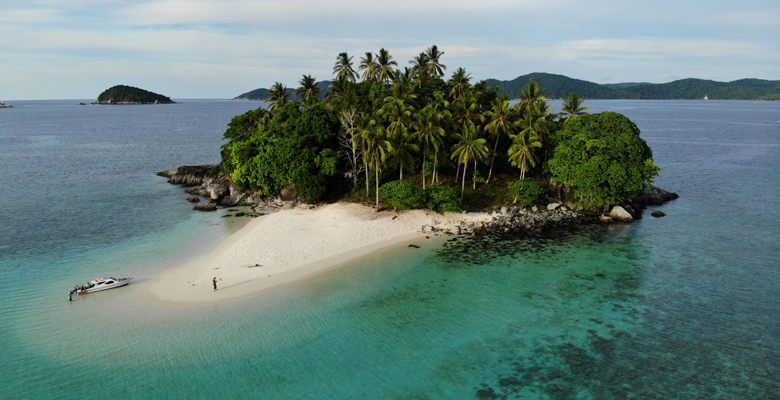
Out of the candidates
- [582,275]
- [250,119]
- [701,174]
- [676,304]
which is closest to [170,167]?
[250,119]

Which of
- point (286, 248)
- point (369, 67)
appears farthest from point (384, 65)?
point (286, 248)

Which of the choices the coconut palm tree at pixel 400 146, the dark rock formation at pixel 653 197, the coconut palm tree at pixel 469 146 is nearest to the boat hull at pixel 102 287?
the coconut palm tree at pixel 400 146

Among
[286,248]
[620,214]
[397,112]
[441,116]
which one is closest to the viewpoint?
[286,248]

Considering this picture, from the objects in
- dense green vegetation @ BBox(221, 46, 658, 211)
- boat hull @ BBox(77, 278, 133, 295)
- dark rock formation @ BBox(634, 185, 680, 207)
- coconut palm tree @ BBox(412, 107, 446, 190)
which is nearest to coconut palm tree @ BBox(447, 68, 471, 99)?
dense green vegetation @ BBox(221, 46, 658, 211)

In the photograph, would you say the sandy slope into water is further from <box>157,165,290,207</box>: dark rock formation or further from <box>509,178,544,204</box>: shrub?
<box>157,165,290,207</box>: dark rock formation

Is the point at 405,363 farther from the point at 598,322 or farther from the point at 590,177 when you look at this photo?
the point at 590,177

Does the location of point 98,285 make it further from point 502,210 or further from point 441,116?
point 502,210

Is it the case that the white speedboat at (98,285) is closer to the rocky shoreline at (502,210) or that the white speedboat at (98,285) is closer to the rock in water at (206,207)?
the rocky shoreline at (502,210)
